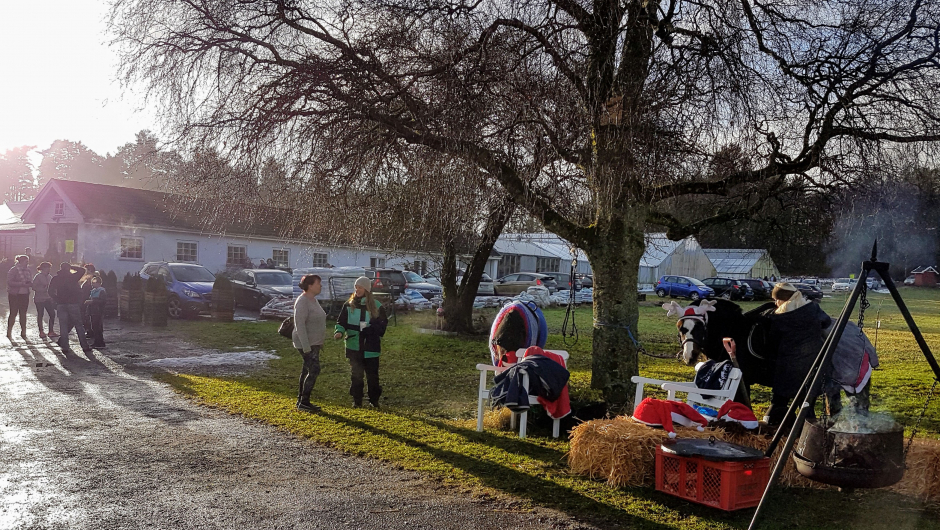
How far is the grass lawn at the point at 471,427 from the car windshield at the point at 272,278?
5.77 metres

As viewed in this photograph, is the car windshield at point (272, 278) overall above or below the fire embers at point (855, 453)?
above

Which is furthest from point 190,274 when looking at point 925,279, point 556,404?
point 925,279

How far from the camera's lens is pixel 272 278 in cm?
2377

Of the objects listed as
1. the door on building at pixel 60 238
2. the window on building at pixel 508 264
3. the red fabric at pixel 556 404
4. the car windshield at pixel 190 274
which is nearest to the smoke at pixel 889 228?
the red fabric at pixel 556 404

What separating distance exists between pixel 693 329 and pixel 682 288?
38159 millimetres

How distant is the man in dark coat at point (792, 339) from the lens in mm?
6254

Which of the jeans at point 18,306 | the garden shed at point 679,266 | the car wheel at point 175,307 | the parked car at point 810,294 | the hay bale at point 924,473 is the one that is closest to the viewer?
the hay bale at point 924,473

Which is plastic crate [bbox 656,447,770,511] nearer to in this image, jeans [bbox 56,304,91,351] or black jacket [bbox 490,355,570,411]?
black jacket [bbox 490,355,570,411]

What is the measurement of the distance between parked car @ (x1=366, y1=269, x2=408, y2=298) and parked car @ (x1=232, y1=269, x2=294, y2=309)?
297 centimetres

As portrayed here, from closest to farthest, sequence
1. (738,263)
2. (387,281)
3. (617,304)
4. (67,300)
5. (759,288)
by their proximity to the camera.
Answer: (617,304), (67,300), (387,281), (759,288), (738,263)

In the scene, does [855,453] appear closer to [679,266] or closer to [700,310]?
[700,310]

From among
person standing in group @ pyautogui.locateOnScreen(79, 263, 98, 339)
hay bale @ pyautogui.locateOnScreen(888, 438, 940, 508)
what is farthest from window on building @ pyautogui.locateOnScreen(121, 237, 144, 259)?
hay bale @ pyautogui.locateOnScreen(888, 438, 940, 508)

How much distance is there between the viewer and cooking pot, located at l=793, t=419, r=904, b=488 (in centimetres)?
460

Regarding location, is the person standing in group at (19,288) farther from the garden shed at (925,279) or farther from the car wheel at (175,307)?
the garden shed at (925,279)
